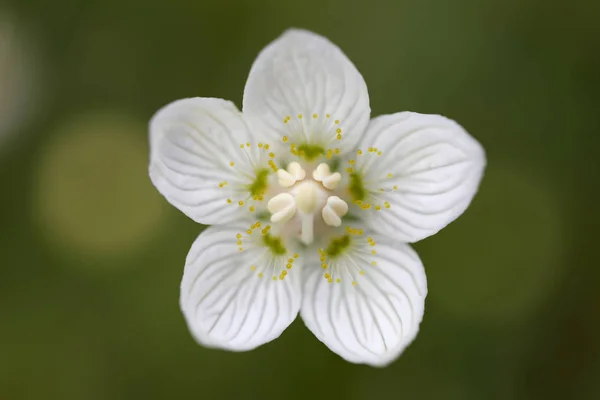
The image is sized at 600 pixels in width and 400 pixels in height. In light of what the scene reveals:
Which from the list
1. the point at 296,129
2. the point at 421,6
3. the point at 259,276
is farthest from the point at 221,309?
the point at 421,6

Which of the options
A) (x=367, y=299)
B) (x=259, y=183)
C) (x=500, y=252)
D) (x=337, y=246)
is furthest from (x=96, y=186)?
(x=500, y=252)

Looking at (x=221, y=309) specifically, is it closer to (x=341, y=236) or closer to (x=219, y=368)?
(x=341, y=236)

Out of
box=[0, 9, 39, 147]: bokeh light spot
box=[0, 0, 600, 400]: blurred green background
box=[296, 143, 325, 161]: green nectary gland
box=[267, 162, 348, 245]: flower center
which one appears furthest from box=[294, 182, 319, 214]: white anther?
box=[0, 9, 39, 147]: bokeh light spot

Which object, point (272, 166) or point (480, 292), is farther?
point (480, 292)

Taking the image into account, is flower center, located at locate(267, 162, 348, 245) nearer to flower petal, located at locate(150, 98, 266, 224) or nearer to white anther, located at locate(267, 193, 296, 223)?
white anther, located at locate(267, 193, 296, 223)

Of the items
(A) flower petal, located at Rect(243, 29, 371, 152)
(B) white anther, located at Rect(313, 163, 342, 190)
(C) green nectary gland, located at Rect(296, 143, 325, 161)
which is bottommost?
(B) white anther, located at Rect(313, 163, 342, 190)

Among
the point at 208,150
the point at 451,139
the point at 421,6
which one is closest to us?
the point at 451,139
